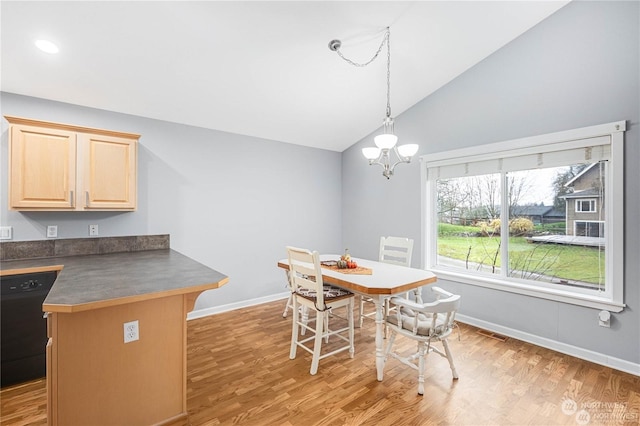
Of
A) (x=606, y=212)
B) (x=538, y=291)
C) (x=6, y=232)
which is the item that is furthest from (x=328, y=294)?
(x=6, y=232)

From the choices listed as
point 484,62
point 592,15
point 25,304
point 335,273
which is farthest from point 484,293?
point 25,304

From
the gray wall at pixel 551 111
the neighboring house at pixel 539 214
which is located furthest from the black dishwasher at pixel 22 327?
the neighboring house at pixel 539 214

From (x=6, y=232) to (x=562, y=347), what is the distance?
5277 mm

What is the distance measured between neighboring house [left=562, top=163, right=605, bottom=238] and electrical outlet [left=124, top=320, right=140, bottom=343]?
3755 millimetres

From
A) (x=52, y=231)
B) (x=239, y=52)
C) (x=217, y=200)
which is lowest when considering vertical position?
Answer: (x=52, y=231)

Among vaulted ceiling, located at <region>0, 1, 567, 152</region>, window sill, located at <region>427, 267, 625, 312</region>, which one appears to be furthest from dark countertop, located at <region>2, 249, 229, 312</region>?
window sill, located at <region>427, 267, 625, 312</region>

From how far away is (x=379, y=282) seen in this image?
2.34 m

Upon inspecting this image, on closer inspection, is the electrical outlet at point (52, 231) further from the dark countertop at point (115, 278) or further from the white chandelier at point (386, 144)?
the white chandelier at point (386, 144)

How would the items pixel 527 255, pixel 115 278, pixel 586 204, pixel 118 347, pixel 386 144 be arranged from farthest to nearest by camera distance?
pixel 527 255 < pixel 586 204 < pixel 386 144 < pixel 115 278 < pixel 118 347

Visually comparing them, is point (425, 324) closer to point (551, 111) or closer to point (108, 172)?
point (551, 111)

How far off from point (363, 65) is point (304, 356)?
3018 millimetres

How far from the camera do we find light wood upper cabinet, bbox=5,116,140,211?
2443 millimetres

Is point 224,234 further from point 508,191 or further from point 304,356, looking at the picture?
point 508,191

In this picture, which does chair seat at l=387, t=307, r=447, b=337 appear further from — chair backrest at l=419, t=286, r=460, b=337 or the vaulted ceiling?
the vaulted ceiling
